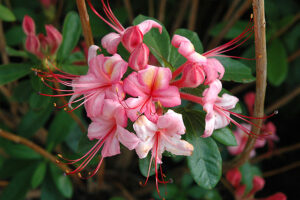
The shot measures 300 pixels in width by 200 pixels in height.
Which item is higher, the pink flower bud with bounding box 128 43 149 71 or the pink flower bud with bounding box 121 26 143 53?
the pink flower bud with bounding box 121 26 143 53

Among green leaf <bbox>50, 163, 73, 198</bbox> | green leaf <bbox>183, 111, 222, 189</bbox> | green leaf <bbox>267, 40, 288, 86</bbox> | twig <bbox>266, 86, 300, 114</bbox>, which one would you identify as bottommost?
green leaf <bbox>50, 163, 73, 198</bbox>

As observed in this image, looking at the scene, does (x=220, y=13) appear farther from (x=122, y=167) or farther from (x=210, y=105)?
(x=210, y=105)

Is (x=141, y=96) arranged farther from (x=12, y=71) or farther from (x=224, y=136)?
(x=12, y=71)

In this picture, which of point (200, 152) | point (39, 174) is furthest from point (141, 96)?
point (39, 174)

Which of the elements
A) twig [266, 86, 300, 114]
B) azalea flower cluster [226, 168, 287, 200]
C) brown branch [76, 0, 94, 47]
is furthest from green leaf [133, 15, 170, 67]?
twig [266, 86, 300, 114]

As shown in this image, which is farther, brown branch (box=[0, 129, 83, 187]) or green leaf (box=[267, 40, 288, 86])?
green leaf (box=[267, 40, 288, 86])

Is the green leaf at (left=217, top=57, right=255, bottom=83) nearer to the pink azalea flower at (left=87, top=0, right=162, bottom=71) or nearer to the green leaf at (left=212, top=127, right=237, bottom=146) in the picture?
the green leaf at (left=212, top=127, right=237, bottom=146)

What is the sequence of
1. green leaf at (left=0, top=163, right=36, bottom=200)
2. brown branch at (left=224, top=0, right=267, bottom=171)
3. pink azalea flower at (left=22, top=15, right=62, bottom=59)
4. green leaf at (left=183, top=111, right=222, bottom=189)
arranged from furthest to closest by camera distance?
green leaf at (left=0, top=163, right=36, bottom=200) → pink azalea flower at (left=22, top=15, right=62, bottom=59) → green leaf at (left=183, top=111, right=222, bottom=189) → brown branch at (left=224, top=0, right=267, bottom=171)

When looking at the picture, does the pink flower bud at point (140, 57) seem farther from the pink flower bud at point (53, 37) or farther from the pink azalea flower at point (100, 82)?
the pink flower bud at point (53, 37)
